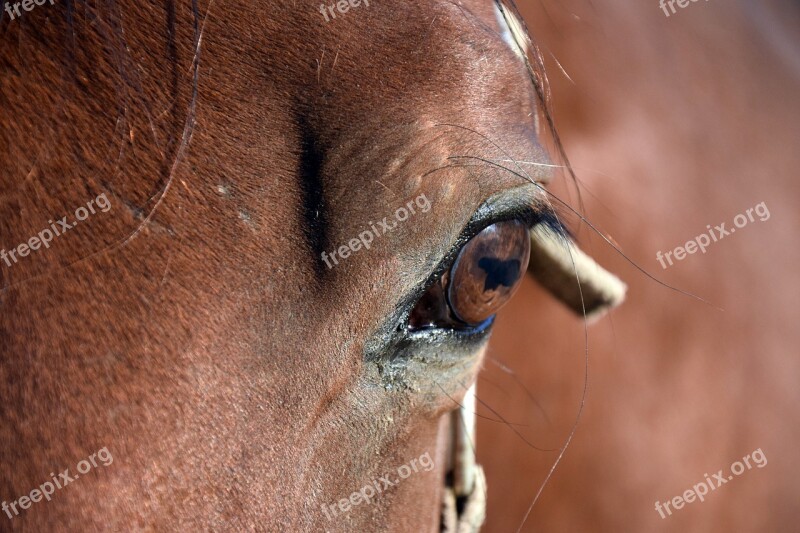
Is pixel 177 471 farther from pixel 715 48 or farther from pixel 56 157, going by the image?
pixel 715 48

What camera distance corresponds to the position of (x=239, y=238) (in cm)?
71

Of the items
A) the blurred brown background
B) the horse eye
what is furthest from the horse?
the blurred brown background

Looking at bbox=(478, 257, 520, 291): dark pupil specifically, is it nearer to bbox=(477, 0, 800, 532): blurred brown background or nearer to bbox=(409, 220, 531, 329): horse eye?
bbox=(409, 220, 531, 329): horse eye

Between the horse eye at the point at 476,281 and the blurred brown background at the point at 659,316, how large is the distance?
491mm

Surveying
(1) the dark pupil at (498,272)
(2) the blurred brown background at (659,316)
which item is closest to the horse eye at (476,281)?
(1) the dark pupil at (498,272)

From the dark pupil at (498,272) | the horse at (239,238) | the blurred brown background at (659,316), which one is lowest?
the blurred brown background at (659,316)

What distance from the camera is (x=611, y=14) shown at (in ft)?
4.96

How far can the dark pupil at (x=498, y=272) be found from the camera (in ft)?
2.90

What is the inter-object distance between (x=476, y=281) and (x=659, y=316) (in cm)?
76

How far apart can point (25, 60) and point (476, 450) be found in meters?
1.04

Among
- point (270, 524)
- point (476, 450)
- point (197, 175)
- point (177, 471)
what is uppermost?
point (197, 175)

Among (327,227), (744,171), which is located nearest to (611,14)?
(744,171)

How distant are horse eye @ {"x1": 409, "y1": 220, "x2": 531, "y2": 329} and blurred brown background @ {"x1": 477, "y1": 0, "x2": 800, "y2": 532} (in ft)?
1.61

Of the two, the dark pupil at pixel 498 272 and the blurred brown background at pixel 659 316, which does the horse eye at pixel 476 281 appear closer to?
the dark pupil at pixel 498 272
